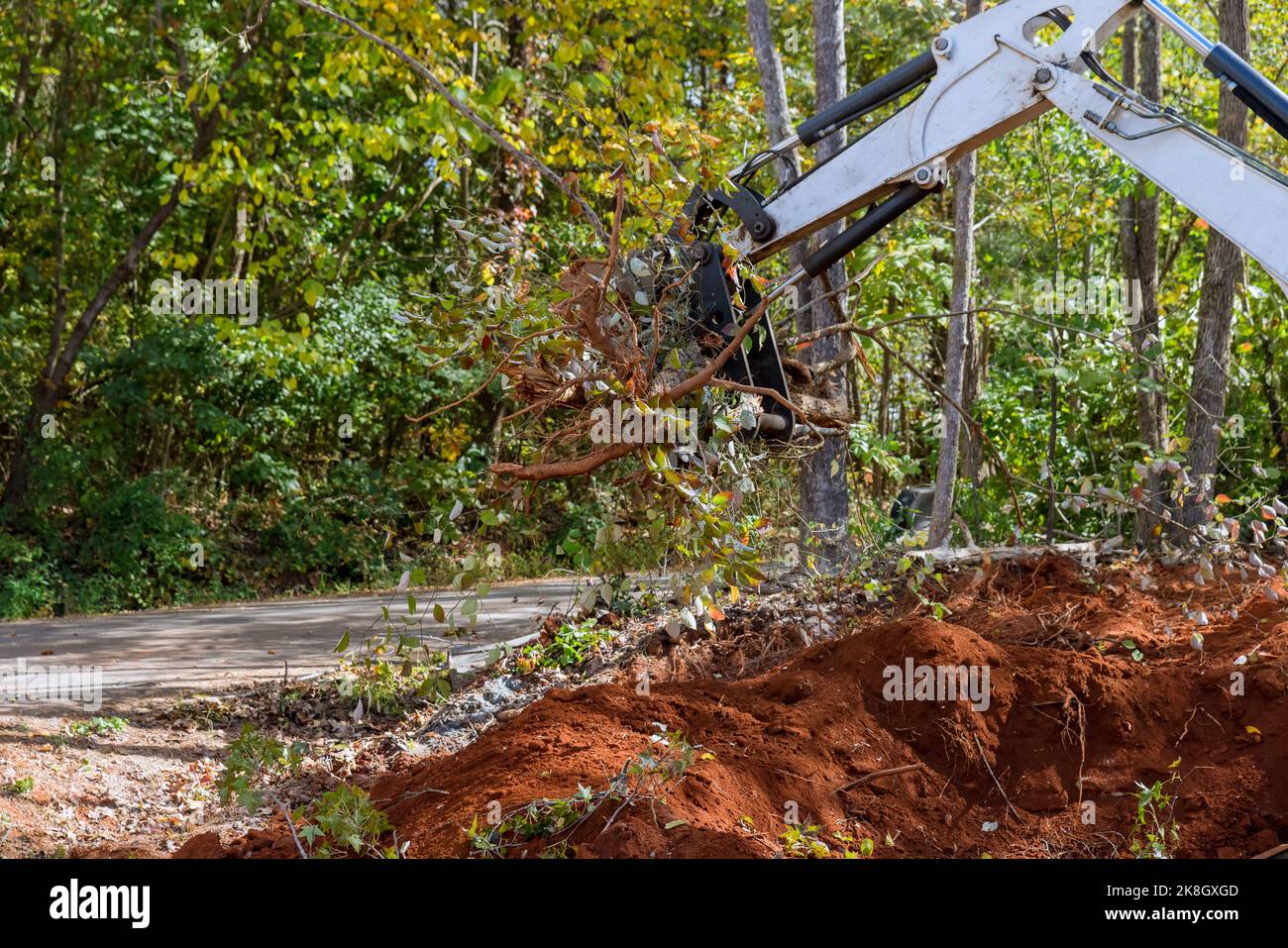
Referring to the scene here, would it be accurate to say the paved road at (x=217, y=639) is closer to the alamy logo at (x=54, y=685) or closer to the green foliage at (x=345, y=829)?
the alamy logo at (x=54, y=685)

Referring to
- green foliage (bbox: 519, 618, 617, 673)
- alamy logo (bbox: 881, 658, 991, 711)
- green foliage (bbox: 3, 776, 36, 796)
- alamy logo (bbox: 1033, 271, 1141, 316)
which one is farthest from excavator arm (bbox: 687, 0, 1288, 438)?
alamy logo (bbox: 1033, 271, 1141, 316)

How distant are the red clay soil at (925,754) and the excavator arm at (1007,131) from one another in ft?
4.30

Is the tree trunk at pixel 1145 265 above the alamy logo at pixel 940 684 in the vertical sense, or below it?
above

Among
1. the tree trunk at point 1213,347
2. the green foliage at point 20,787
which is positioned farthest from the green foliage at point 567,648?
the tree trunk at point 1213,347

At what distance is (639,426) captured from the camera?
162 inches

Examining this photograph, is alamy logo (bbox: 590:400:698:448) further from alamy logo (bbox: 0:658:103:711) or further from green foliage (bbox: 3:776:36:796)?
alamy logo (bbox: 0:658:103:711)

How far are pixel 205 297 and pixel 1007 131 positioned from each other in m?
10.8

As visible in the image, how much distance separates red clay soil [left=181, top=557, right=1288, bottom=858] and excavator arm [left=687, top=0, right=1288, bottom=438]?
1.31 meters

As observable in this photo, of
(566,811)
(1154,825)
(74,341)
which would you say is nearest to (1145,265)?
(1154,825)

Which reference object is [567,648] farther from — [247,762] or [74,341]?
[74,341]

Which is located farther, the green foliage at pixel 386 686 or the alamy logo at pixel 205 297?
the alamy logo at pixel 205 297

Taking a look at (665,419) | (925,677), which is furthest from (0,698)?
(925,677)

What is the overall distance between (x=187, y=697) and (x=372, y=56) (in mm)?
6374

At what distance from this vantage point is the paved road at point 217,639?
24.1 ft
